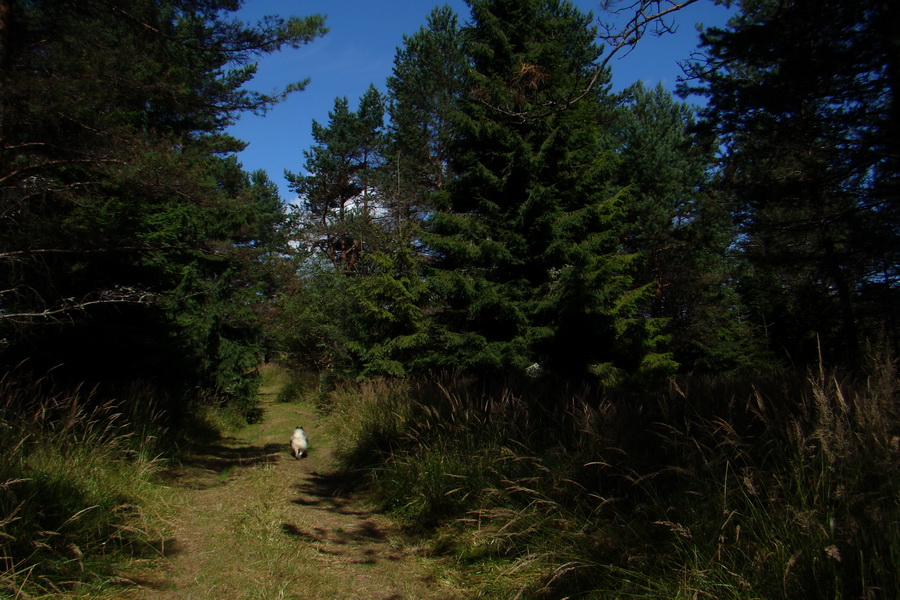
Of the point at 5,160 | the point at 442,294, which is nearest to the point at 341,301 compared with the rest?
the point at 442,294

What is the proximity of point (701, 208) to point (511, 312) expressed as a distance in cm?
1146

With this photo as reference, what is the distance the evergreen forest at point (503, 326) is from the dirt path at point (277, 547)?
316 mm

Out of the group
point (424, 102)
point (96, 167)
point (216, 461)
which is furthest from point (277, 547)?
point (424, 102)

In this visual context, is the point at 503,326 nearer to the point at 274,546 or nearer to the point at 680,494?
the point at 274,546

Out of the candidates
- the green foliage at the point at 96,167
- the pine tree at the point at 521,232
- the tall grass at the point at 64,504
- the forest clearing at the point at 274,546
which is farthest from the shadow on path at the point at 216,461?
the pine tree at the point at 521,232

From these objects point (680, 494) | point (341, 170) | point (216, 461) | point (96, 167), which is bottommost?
point (216, 461)

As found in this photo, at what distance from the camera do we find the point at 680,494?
308 centimetres

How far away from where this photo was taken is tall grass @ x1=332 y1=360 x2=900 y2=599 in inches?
84.0

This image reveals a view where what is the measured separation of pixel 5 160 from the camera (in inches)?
223

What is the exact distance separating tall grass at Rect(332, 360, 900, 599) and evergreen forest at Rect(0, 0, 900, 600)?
0.02 m

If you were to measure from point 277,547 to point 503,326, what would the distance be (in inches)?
305

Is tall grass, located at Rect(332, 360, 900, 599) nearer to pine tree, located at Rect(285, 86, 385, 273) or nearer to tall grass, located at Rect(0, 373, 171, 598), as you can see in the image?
tall grass, located at Rect(0, 373, 171, 598)

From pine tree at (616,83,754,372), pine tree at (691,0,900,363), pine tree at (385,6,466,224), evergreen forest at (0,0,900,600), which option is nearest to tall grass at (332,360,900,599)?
evergreen forest at (0,0,900,600)

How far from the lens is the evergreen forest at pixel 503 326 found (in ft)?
9.25
